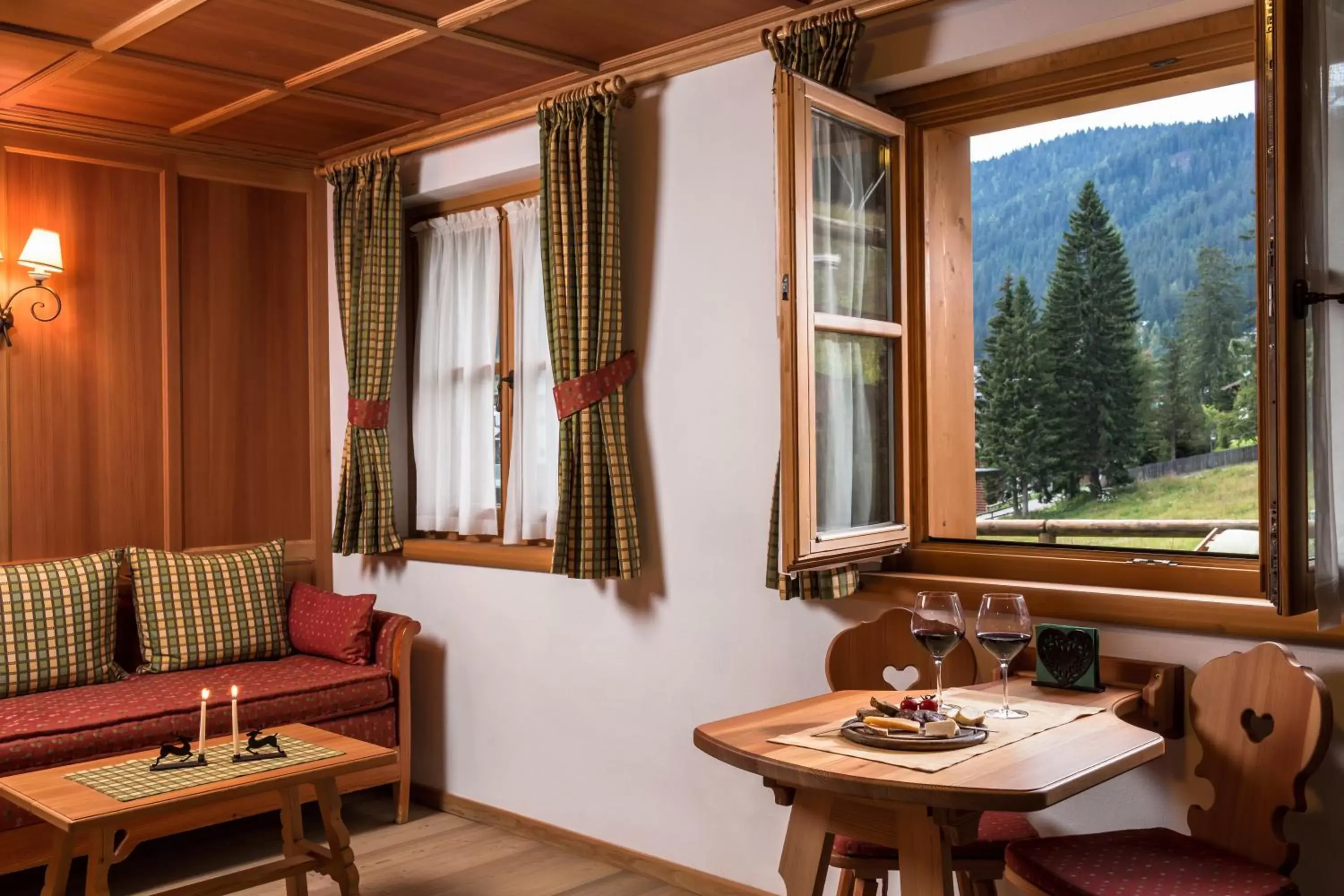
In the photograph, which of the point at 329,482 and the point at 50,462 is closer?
the point at 50,462

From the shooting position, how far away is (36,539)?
4273 millimetres

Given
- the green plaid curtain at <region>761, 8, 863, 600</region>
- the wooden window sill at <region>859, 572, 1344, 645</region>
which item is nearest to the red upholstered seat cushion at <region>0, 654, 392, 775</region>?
the green plaid curtain at <region>761, 8, 863, 600</region>

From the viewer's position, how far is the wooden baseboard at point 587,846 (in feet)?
11.6

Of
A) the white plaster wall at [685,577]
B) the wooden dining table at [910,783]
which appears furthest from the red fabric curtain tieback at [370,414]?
the wooden dining table at [910,783]

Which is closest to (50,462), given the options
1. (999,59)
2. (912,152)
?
(912,152)

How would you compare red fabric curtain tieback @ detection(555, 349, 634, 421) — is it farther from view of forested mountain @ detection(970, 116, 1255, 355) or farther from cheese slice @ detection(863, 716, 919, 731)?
cheese slice @ detection(863, 716, 919, 731)

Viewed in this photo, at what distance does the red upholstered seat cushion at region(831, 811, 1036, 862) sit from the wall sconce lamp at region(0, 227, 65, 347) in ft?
10.9

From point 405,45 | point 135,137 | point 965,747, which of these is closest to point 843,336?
point 965,747

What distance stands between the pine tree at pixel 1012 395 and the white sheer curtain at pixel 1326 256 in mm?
1173

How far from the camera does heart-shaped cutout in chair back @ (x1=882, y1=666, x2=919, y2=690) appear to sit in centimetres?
311

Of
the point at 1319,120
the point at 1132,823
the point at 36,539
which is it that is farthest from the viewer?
the point at 36,539

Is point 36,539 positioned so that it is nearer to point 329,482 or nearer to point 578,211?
point 329,482

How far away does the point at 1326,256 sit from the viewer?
2.03 metres

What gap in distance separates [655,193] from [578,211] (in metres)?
0.25
